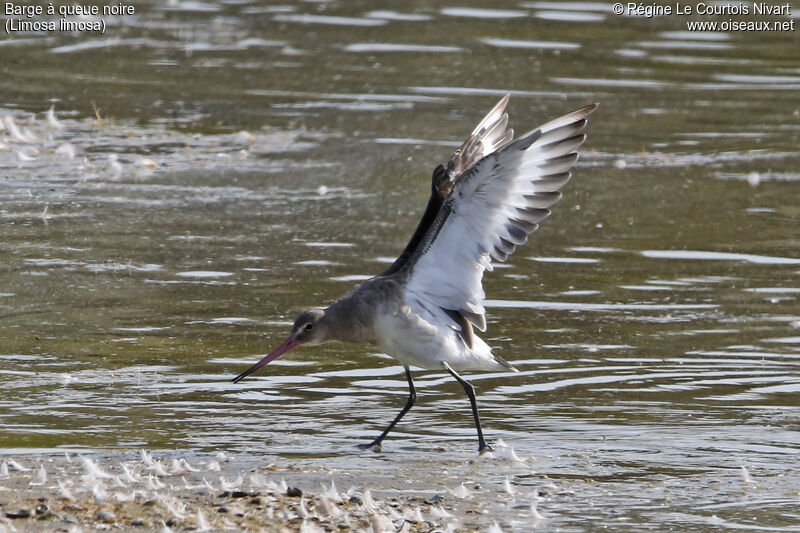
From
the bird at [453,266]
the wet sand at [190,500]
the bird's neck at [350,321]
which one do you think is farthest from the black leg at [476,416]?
the wet sand at [190,500]

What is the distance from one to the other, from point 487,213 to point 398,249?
323 cm

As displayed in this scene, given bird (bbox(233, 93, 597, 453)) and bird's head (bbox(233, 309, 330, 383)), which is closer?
bird (bbox(233, 93, 597, 453))

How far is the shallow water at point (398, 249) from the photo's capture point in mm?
6812

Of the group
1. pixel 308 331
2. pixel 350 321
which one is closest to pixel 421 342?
pixel 350 321

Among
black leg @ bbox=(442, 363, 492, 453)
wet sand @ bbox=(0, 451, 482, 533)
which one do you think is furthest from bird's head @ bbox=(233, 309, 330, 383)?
wet sand @ bbox=(0, 451, 482, 533)

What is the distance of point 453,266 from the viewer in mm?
7270

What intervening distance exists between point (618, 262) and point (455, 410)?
113 inches

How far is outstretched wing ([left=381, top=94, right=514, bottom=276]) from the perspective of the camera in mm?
7188

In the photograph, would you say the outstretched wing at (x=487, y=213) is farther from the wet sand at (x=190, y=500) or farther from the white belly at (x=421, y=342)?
the wet sand at (x=190, y=500)

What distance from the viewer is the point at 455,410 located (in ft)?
25.2

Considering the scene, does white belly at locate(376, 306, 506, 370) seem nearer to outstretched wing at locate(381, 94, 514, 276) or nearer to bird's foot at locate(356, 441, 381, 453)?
outstretched wing at locate(381, 94, 514, 276)

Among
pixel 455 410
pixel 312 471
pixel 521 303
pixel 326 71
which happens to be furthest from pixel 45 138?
pixel 312 471

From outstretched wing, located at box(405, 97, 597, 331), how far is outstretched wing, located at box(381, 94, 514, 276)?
0.07 metres

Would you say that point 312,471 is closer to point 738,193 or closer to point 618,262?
point 618,262
